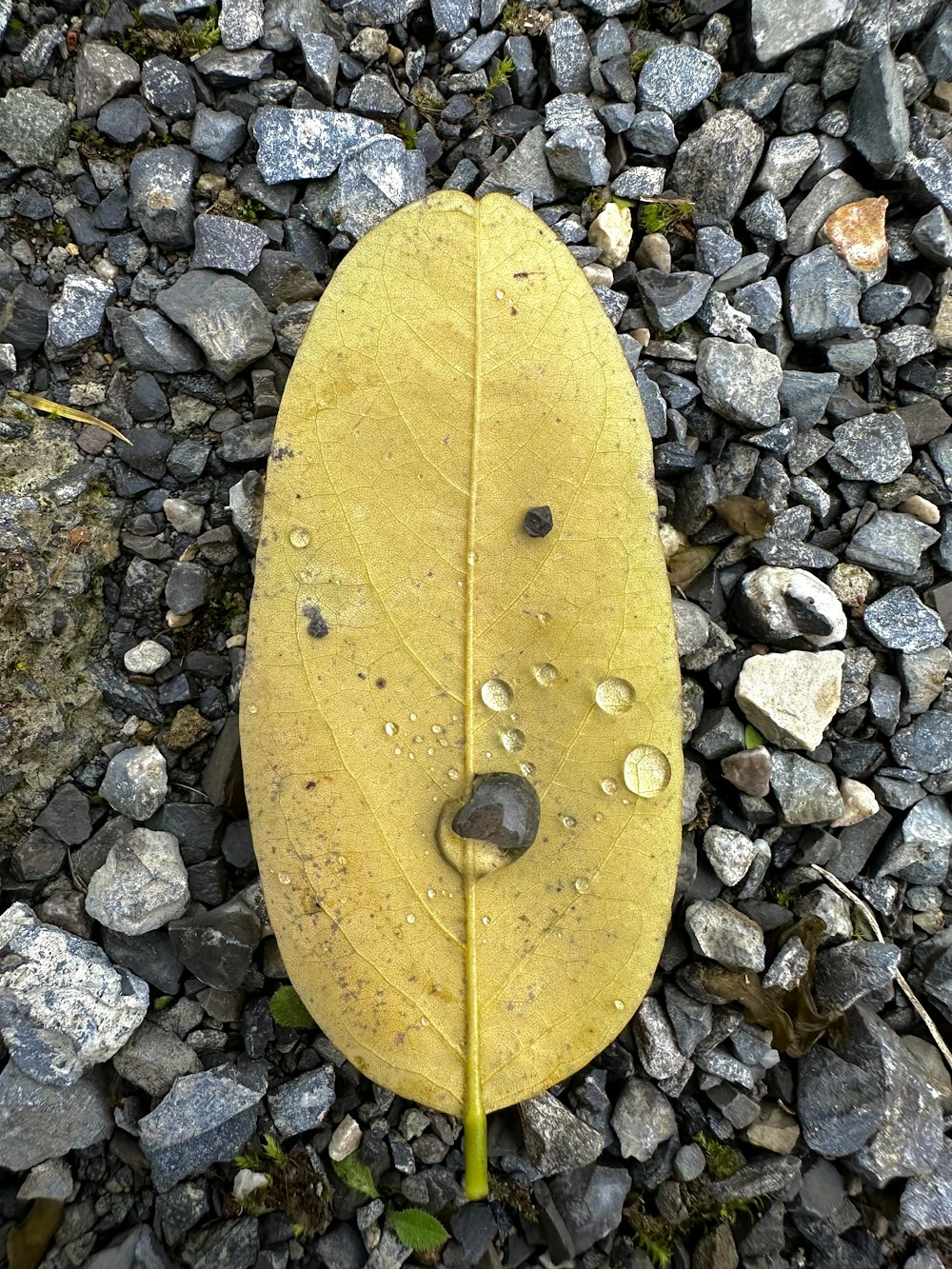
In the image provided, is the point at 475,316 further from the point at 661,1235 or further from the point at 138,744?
the point at 661,1235

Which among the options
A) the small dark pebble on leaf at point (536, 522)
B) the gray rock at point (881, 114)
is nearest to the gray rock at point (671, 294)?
the gray rock at point (881, 114)

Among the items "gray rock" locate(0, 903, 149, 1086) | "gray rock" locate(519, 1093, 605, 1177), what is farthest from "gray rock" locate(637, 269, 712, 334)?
"gray rock" locate(0, 903, 149, 1086)

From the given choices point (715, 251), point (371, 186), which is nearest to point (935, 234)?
point (715, 251)

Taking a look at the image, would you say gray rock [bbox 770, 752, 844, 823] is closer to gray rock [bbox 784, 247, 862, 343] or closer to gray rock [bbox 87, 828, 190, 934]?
gray rock [bbox 784, 247, 862, 343]

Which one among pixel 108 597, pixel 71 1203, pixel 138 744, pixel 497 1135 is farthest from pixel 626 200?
pixel 71 1203

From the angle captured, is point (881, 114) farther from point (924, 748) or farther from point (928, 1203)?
point (928, 1203)

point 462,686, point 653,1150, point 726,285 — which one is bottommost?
point 653,1150
